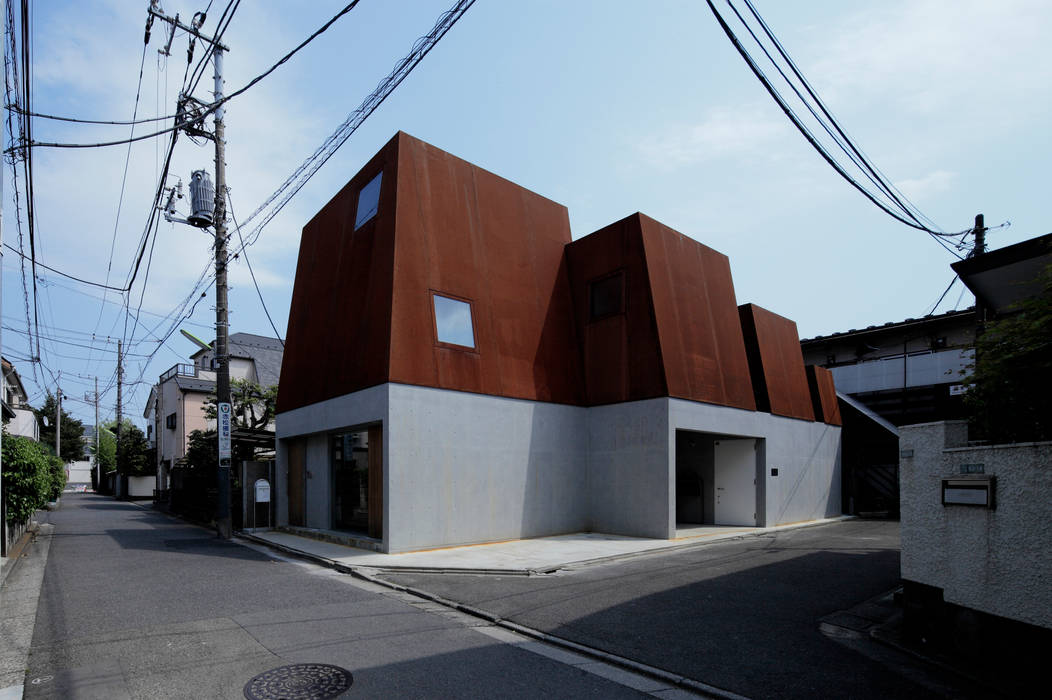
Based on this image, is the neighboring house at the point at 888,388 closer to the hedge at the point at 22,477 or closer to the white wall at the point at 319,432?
the white wall at the point at 319,432

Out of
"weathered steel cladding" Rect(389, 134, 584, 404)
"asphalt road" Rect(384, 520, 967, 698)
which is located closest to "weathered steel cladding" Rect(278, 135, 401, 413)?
"weathered steel cladding" Rect(389, 134, 584, 404)

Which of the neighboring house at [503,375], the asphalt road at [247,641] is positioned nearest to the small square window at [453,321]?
the neighboring house at [503,375]

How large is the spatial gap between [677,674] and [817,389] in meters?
19.2

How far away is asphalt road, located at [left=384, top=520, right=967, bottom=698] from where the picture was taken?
5199 millimetres

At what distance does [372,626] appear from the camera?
6.90 m

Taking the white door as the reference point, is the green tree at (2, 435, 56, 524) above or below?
above

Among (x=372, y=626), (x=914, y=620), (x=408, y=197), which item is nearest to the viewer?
(x=914, y=620)

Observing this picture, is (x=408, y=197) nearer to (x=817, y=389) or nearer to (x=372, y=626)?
(x=372, y=626)

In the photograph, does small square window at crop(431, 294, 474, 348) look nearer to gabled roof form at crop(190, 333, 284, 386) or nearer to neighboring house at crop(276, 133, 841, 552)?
neighboring house at crop(276, 133, 841, 552)

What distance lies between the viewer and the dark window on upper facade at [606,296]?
51.6 feet

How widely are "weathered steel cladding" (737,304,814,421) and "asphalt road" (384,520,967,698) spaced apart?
654 cm

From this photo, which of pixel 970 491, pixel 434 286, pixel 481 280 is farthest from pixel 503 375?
pixel 970 491

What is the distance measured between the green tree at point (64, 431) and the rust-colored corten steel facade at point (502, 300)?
4427cm

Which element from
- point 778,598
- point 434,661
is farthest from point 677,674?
point 778,598
